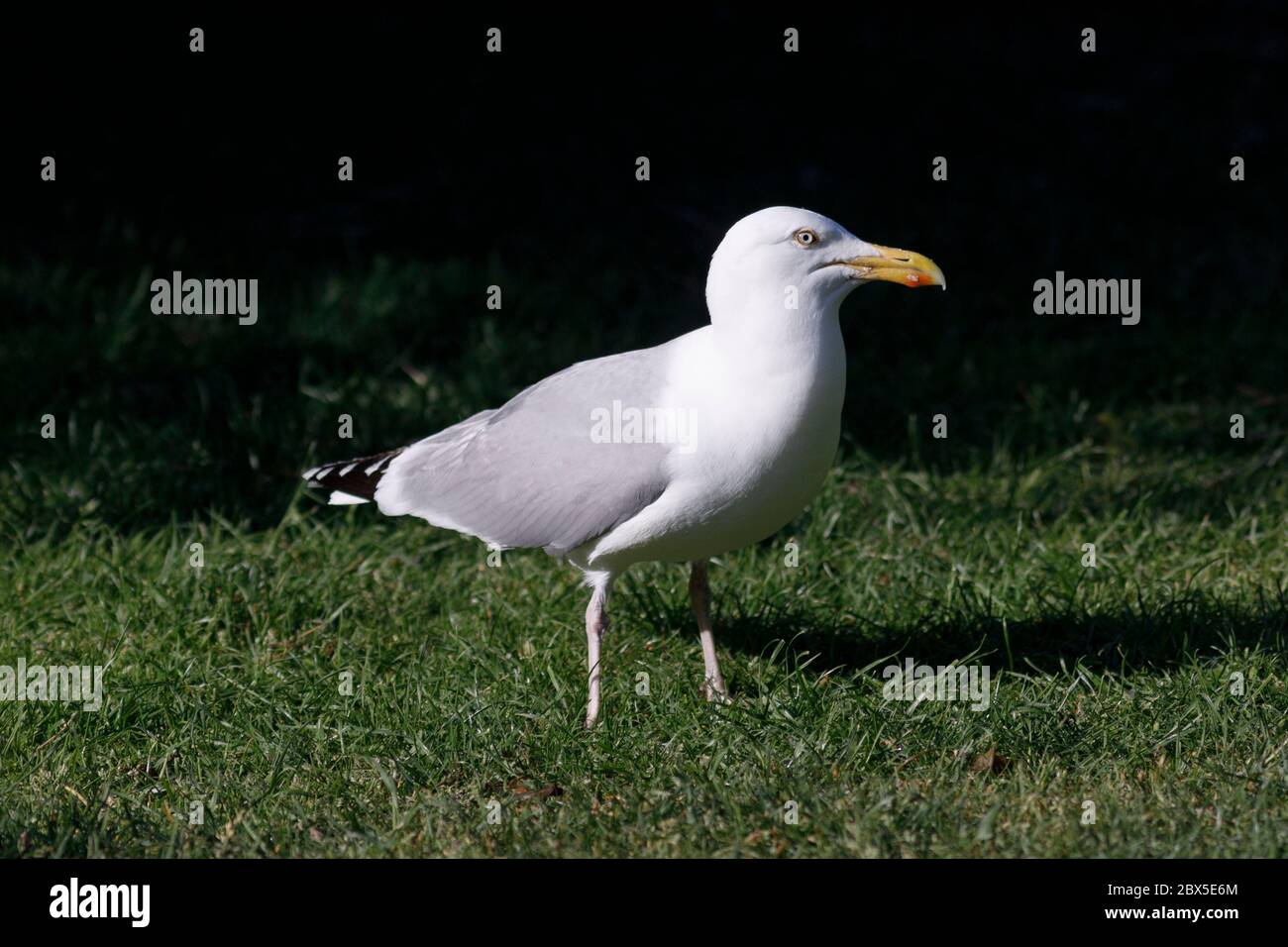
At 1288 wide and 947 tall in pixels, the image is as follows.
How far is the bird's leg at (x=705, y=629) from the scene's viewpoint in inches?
192

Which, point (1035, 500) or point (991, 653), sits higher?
point (1035, 500)

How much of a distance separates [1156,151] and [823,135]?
6.56ft

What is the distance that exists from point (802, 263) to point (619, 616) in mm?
1597

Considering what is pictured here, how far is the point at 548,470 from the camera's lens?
4.80 m

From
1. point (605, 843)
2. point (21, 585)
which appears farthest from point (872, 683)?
point (21, 585)

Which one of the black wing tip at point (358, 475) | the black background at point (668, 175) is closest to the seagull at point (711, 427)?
the black wing tip at point (358, 475)

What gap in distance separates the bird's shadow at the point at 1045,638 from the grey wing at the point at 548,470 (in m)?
0.83

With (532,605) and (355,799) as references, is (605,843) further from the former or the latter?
(532,605)

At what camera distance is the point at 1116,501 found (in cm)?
618

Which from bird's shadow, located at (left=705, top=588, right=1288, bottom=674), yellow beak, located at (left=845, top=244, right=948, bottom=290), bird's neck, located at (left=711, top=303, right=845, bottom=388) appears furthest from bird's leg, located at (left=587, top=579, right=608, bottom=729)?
yellow beak, located at (left=845, top=244, right=948, bottom=290)

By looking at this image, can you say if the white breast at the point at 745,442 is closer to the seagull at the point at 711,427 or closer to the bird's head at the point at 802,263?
the seagull at the point at 711,427

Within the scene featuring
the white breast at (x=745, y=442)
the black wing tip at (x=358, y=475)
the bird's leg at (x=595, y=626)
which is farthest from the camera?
the black wing tip at (x=358, y=475)

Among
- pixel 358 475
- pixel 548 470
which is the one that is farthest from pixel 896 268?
pixel 358 475

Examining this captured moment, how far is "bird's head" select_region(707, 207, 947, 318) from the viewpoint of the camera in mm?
4453
